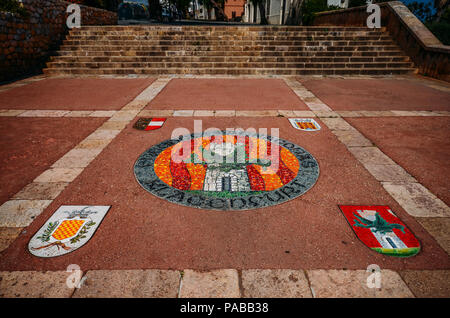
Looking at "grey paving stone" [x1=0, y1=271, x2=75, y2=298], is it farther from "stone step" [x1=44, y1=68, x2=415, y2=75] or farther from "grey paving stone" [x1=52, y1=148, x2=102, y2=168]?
"stone step" [x1=44, y1=68, x2=415, y2=75]

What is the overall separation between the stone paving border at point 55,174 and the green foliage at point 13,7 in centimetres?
607

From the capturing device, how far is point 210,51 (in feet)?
38.4

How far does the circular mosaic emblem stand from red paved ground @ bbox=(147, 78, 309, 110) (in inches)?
92.9

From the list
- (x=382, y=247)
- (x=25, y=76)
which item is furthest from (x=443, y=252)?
(x=25, y=76)

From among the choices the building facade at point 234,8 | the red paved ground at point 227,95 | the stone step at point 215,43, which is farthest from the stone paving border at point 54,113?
the building facade at point 234,8

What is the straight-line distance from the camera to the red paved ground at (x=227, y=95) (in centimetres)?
686

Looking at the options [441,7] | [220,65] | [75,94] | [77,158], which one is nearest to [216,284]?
[77,158]

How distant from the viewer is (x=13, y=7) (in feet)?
31.1

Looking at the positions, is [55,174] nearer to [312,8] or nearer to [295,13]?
[312,8]

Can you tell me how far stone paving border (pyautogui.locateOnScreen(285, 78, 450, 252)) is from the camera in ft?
9.62

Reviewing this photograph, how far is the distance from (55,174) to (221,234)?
2.81m

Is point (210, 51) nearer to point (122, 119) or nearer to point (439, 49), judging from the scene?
point (122, 119)

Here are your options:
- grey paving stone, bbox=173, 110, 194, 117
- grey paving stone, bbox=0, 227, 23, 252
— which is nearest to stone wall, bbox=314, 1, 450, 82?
grey paving stone, bbox=173, 110, 194, 117
